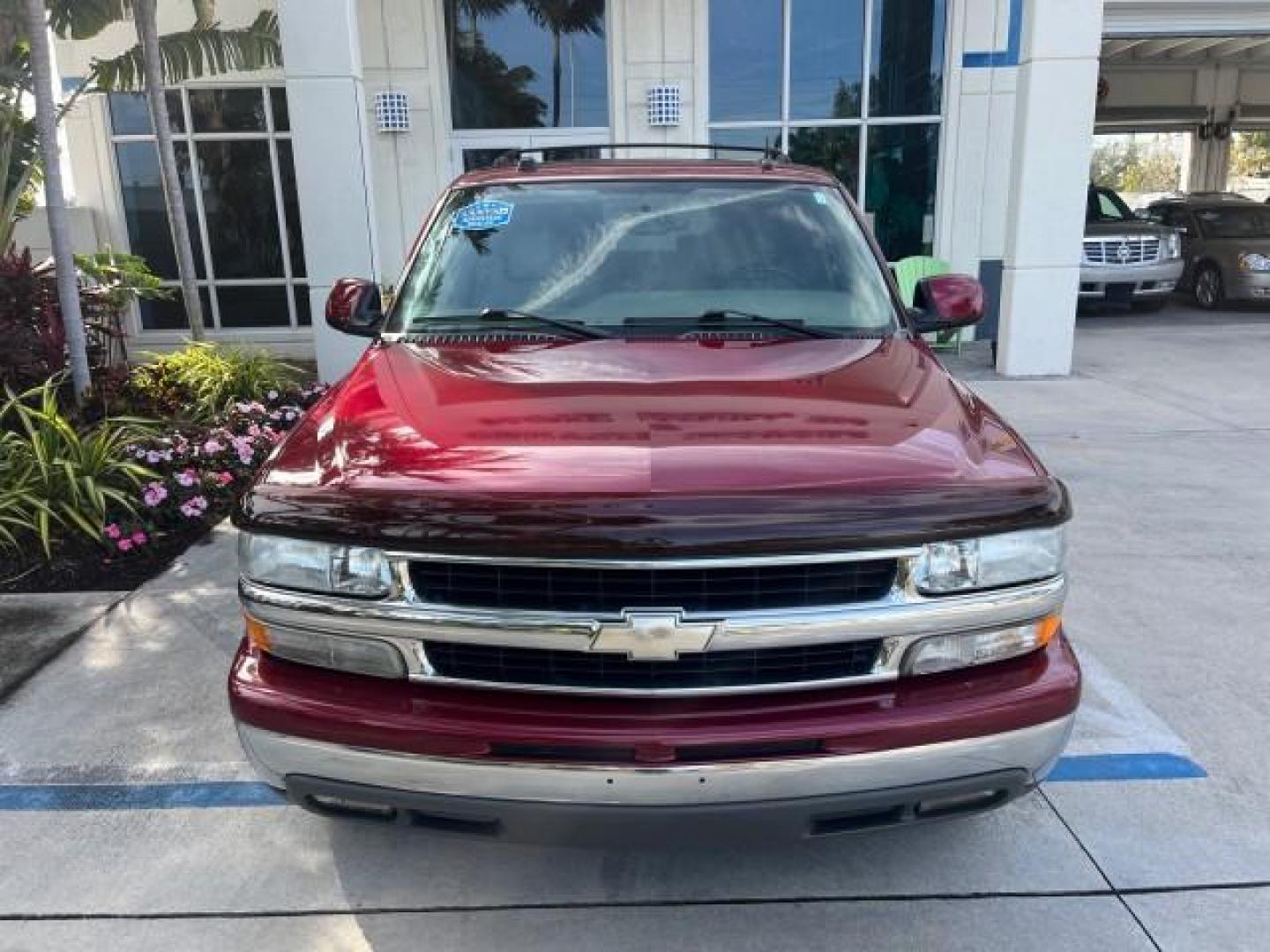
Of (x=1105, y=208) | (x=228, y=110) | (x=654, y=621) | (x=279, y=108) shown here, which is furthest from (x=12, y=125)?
(x=1105, y=208)

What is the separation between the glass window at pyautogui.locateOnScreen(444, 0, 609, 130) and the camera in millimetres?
11102

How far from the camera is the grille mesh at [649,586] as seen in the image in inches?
85.9

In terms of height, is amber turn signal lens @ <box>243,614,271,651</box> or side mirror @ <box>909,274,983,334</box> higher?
side mirror @ <box>909,274,983,334</box>

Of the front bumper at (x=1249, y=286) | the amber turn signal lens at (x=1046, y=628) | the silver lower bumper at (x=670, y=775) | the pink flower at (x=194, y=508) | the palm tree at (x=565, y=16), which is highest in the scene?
the palm tree at (x=565, y=16)

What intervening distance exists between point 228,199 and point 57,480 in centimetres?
737

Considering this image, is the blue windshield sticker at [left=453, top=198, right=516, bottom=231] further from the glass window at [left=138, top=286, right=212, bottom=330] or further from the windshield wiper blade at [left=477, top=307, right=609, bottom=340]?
the glass window at [left=138, top=286, right=212, bottom=330]

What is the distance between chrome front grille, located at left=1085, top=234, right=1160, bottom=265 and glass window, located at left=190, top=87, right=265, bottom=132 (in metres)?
10.9

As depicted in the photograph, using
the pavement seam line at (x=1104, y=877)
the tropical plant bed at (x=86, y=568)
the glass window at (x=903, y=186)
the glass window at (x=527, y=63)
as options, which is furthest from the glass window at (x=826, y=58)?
the pavement seam line at (x=1104, y=877)

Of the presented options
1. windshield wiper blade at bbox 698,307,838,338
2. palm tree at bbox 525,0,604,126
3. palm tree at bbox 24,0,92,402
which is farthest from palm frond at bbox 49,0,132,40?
windshield wiper blade at bbox 698,307,838,338

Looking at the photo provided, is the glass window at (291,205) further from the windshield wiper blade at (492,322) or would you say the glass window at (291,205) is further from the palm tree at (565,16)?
the windshield wiper blade at (492,322)

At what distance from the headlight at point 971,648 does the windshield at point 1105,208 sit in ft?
47.9

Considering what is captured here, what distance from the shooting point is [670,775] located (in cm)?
213

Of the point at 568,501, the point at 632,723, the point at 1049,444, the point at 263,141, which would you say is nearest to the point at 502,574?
the point at 568,501

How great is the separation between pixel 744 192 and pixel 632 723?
2438 mm
